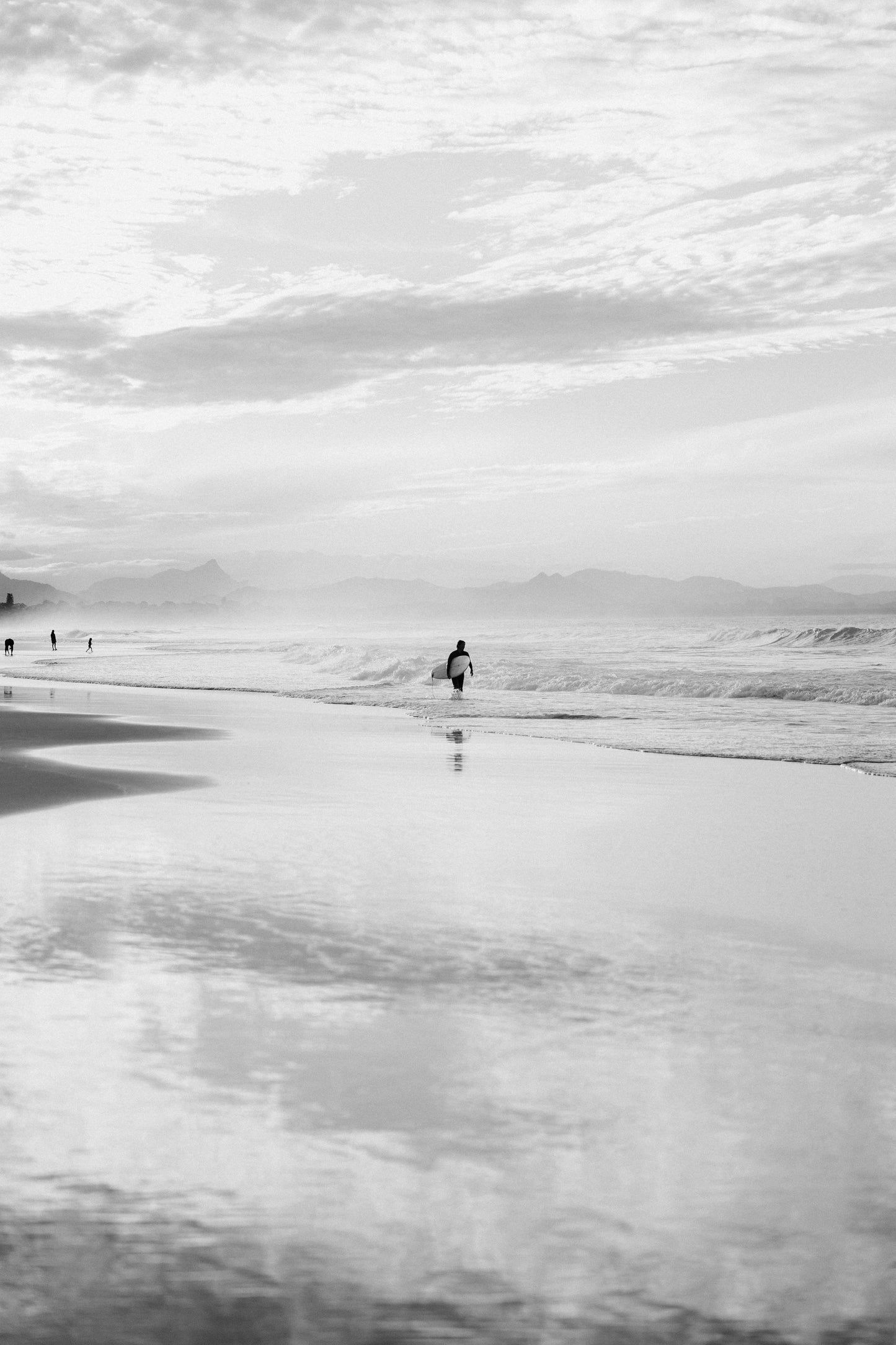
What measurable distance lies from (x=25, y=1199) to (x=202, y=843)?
7.15 meters

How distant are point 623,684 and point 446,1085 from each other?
32.6 metres

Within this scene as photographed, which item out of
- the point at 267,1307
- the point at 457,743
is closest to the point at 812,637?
the point at 457,743

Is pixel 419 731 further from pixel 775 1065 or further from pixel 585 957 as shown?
pixel 775 1065

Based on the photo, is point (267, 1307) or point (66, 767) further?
point (66, 767)

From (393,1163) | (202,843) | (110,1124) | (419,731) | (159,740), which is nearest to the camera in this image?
(393,1163)

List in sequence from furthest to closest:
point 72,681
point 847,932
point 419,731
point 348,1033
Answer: point 72,681
point 419,731
point 847,932
point 348,1033

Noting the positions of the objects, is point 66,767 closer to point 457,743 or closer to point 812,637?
point 457,743

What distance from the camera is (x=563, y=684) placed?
3872 centimetres

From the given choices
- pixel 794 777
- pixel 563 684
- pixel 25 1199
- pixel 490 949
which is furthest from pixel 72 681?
pixel 25 1199

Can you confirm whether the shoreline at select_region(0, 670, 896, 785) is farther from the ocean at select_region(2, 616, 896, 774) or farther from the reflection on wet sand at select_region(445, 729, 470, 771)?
the reflection on wet sand at select_region(445, 729, 470, 771)

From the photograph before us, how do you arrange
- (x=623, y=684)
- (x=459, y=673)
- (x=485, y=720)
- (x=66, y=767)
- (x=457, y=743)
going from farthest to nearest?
1. (x=623, y=684)
2. (x=459, y=673)
3. (x=485, y=720)
4. (x=457, y=743)
5. (x=66, y=767)

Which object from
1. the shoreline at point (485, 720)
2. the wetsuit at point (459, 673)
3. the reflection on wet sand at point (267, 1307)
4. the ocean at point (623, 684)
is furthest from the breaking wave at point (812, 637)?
the reflection on wet sand at point (267, 1307)

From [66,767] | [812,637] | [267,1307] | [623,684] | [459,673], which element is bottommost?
[267,1307]

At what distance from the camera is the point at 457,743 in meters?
21.6
